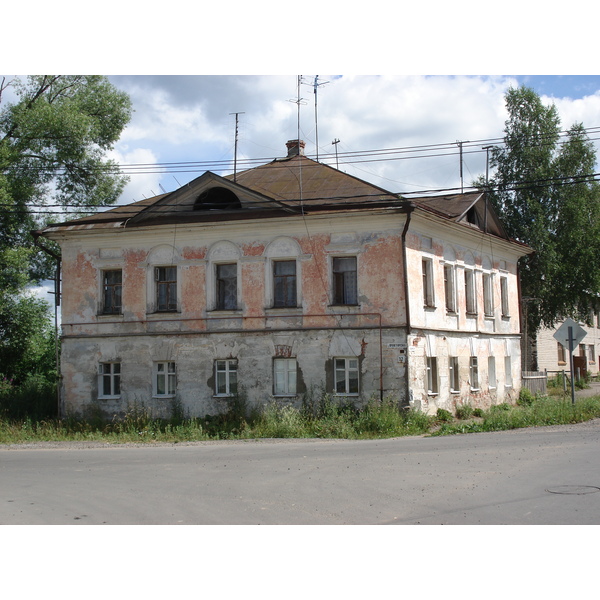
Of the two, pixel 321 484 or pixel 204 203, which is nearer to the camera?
pixel 321 484

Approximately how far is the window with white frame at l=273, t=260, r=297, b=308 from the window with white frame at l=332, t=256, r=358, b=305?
1.28 meters

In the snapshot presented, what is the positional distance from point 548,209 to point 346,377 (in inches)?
849

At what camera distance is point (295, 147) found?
95.4 ft

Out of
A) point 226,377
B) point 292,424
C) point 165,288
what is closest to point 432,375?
point 292,424

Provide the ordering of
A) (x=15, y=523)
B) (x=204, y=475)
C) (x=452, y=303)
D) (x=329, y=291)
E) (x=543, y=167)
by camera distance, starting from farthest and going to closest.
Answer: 1. (x=543, y=167)
2. (x=452, y=303)
3. (x=329, y=291)
4. (x=204, y=475)
5. (x=15, y=523)

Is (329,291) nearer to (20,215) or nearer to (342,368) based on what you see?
(342,368)

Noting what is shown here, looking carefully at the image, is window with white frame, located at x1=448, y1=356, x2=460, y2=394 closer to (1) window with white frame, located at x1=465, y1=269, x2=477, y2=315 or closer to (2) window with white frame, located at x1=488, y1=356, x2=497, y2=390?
(1) window with white frame, located at x1=465, y1=269, x2=477, y2=315

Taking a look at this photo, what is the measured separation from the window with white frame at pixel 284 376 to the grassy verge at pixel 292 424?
54 cm

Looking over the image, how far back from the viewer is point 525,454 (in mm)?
12945

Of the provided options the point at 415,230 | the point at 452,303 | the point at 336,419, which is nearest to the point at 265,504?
the point at 336,419

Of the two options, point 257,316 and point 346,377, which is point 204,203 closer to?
point 257,316

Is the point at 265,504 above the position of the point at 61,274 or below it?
below

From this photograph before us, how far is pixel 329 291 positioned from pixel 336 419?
12.7 ft

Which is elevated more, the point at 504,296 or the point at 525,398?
the point at 504,296
